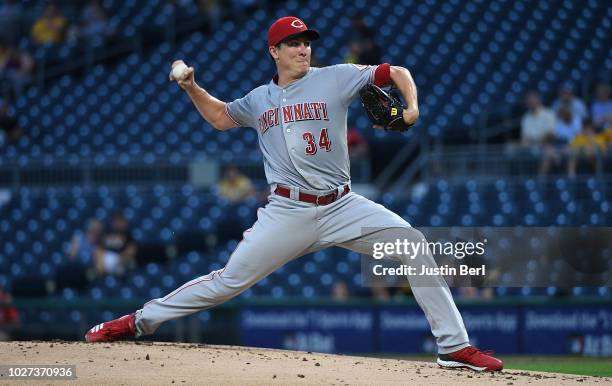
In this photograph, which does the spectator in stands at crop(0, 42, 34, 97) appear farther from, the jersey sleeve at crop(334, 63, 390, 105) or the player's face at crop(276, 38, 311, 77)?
the jersey sleeve at crop(334, 63, 390, 105)

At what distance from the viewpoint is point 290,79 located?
18.8 ft

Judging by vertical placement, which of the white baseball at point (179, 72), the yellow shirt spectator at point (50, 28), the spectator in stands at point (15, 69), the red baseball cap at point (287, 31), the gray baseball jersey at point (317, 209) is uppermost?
the yellow shirt spectator at point (50, 28)

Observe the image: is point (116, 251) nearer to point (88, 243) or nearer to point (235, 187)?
point (88, 243)

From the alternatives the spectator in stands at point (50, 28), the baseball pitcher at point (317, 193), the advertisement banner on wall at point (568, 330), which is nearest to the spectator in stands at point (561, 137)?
the advertisement banner on wall at point (568, 330)

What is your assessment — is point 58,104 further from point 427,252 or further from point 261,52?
point 427,252

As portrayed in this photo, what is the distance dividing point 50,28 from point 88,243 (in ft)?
16.4

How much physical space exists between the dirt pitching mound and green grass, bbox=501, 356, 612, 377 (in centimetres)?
190

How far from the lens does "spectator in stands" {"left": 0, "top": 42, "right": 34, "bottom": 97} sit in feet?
50.7

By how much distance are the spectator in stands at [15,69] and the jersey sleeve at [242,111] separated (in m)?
10.1

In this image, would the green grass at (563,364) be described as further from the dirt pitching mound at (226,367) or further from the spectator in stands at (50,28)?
the spectator in stands at (50,28)

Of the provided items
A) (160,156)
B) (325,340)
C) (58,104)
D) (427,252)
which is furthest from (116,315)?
(427,252)

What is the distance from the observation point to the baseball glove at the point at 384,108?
5438mm

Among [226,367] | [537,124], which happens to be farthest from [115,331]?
[537,124]

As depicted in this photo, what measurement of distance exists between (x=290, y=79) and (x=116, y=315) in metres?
5.71
